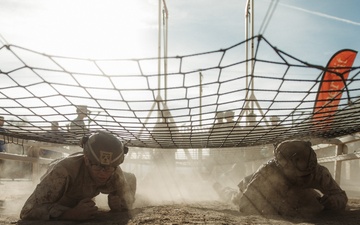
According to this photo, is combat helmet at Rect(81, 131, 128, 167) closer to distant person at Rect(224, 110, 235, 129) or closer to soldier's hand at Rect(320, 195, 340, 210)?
distant person at Rect(224, 110, 235, 129)

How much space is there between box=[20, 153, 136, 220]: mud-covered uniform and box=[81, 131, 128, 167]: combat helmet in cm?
25

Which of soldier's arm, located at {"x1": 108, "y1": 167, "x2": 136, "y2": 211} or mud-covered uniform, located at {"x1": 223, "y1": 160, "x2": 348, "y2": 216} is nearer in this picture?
mud-covered uniform, located at {"x1": 223, "y1": 160, "x2": 348, "y2": 216}

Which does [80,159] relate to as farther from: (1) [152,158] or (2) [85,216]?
(1) [152,158]

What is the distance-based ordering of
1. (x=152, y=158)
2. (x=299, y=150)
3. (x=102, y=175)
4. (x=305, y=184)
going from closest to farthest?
(x=102, y=175) → (x=299, y=150) → (x=305, y=184) → (x=152, y=158)

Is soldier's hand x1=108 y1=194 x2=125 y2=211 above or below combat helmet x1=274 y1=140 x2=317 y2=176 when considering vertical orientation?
below

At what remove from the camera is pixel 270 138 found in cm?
409

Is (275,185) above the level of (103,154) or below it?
below

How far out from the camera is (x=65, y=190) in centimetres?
260

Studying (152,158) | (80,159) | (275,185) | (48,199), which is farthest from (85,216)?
(152,158)

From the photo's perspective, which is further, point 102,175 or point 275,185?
point 275,185

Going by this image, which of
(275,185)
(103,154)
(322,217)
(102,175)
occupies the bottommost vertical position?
(322,217)

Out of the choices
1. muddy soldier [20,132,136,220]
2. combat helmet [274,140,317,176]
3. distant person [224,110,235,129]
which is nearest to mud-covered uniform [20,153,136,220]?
muddy soldier [20,132,136,220]

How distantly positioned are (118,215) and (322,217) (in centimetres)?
167

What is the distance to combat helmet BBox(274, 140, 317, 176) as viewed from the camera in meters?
2.73
